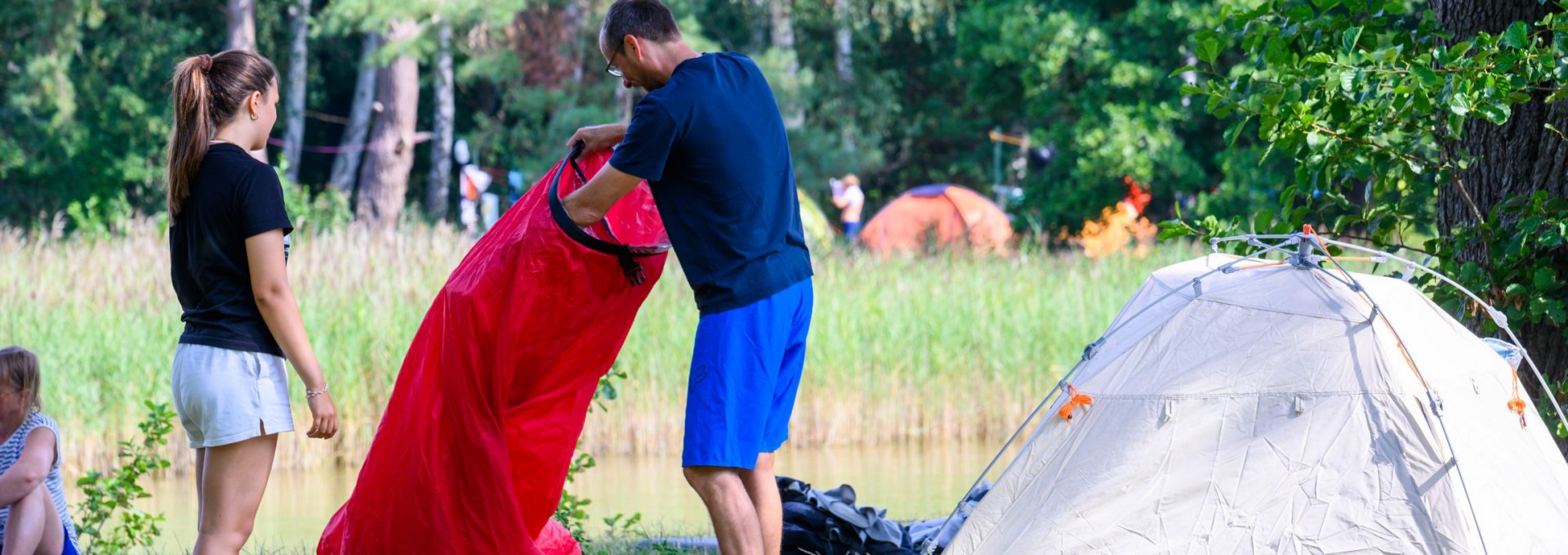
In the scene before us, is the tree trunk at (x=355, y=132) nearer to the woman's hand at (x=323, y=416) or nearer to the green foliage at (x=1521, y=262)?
the green foliage at (x=1521, y=262)

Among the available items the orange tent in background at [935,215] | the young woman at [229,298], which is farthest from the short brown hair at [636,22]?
the orange tent in background at [935,215]

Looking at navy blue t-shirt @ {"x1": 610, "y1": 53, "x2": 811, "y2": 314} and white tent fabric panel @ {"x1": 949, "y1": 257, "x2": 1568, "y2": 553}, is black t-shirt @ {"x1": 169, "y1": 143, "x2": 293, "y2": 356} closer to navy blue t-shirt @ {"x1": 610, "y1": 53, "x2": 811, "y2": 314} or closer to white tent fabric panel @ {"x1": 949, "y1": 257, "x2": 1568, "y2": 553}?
navy blue t-shirt @ {"x1": 610, "y1": 53, "x2": 811, "y2": 314}

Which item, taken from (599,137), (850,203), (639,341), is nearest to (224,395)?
(599,137)

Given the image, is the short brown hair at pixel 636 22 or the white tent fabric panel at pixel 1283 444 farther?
the white tent fabric panel at pixel 1283 444

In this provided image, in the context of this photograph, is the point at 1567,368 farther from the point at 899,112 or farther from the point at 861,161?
the point at 899,112

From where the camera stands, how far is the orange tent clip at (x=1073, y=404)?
3.97 meters

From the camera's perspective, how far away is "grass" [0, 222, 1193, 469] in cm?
782

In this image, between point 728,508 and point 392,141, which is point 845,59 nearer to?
point 392,141

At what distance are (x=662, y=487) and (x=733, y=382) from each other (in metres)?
4.22

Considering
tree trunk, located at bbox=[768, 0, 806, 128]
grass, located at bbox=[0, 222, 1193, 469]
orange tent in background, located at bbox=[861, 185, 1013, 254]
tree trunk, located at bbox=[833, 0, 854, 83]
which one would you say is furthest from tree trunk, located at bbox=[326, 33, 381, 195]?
grass, located at bbox=[0, 222, 1193, 469]

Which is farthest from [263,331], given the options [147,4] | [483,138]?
[147,4]

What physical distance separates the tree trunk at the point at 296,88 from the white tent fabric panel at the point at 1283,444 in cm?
1812

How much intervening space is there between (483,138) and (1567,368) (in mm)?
18485

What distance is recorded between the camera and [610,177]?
310 centimetres
